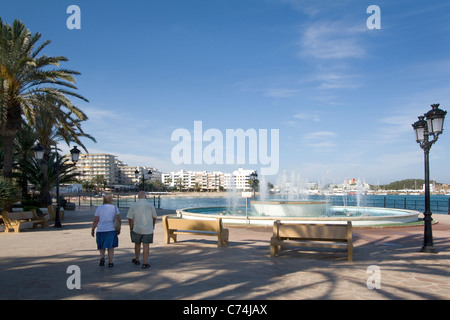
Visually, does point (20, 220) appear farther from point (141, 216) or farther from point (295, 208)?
point (295, 208)

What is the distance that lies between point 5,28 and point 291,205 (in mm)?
16293

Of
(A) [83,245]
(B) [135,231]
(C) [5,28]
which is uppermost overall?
(C) [5,28]

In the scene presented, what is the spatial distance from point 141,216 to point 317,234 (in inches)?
159

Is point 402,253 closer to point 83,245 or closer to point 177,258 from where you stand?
point 177,258

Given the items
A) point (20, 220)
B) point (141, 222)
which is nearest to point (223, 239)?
point (141, 222)

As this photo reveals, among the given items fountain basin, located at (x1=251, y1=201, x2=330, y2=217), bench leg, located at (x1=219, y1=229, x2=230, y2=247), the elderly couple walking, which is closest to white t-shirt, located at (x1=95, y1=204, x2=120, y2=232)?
the elderly couple walking

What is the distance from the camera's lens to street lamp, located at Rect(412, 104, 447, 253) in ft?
29.1

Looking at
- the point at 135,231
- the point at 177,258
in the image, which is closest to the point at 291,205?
the point at 177,258

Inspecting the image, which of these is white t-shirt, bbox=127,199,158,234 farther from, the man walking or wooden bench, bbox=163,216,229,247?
wooden bench, bbox=163,216,229,247

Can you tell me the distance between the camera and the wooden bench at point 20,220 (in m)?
13.4

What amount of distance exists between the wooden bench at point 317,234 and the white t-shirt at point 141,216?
3.01m

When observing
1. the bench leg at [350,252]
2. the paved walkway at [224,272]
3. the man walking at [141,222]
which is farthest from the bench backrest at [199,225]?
the bench leg at [350,252]

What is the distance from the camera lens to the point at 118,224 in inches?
281
